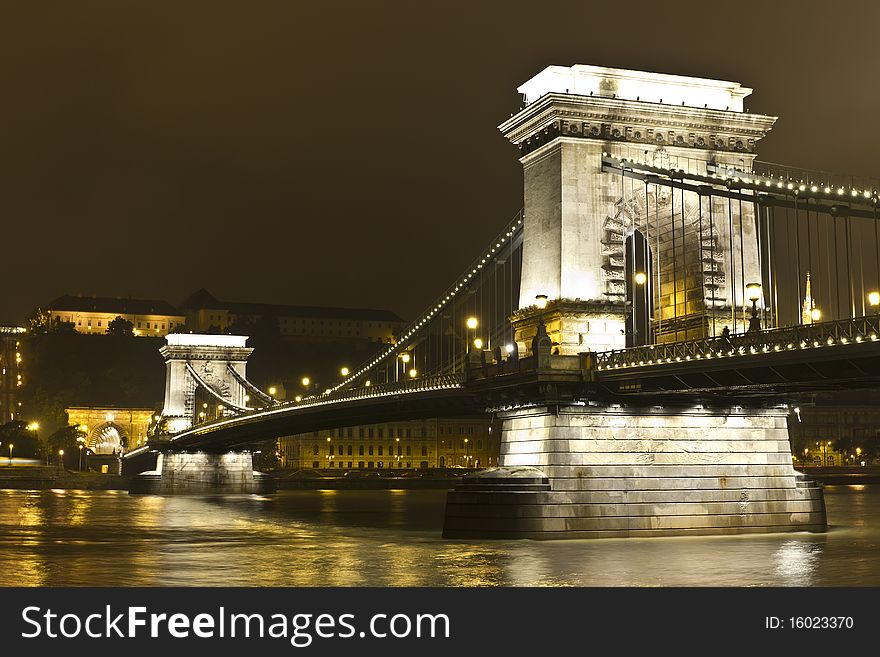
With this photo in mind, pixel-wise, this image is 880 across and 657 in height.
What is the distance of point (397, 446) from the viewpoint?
5768 inches

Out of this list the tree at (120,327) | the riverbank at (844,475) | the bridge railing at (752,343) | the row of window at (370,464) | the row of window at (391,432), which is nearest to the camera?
the bridge railing at (752,343)

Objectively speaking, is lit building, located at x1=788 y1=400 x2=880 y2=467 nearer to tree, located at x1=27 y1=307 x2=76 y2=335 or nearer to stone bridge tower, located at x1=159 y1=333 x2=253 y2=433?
stone bridge tower, located at x1=159 y1=333 x2=253 y2=433

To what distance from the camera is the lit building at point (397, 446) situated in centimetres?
14225

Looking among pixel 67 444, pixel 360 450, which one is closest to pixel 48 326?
pixel 67 444

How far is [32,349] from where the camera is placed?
17825cm

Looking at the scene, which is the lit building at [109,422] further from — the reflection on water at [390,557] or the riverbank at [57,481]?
the reflection on water at [390,557]

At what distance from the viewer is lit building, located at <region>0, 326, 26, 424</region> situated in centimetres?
17812

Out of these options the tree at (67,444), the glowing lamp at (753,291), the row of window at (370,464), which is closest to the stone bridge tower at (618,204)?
the glowing lamp at (753,291)

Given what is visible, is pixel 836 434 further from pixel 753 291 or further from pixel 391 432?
pixel 753 291

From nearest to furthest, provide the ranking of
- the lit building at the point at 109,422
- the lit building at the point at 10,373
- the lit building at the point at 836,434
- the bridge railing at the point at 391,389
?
the bridge railing at the point at 391,389 < the lit building at the point at 836,434 < the lit building at the point at 109,422 < the lit building at the point at 10,373

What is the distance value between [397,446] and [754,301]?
367 feet

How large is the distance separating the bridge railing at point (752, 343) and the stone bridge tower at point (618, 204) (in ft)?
11.2
